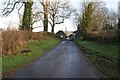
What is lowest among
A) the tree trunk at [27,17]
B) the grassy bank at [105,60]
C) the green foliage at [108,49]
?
the grassy bank at [105,60]

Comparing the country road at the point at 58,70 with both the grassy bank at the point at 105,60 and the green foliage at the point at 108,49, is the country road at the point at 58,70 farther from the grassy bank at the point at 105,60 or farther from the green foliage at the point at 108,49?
the green foliage at the point at 108,49

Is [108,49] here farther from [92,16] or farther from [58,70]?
[92,16]

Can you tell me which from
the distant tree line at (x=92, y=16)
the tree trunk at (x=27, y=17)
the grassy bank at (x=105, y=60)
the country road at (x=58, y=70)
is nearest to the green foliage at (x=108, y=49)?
the grassy bank at (x=105, y=60)

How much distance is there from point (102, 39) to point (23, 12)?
14.8 m

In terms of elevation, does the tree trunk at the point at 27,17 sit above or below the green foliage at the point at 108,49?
→ above

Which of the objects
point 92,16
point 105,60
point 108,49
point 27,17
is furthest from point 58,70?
point 92,16

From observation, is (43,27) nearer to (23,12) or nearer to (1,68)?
(23,12)

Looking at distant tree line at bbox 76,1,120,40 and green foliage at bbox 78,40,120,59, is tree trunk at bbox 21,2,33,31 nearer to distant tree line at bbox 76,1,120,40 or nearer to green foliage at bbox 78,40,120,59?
green foliage at bbox 78,40,120,59

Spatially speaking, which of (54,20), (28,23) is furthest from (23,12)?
(54,20)

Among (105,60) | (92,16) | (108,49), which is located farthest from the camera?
(92,16)

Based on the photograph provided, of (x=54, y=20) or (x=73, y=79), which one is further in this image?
(x=54, y=20)

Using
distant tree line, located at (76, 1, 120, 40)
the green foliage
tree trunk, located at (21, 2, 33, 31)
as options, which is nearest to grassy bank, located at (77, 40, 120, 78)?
the green foliage

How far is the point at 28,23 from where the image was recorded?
4484 centimetres

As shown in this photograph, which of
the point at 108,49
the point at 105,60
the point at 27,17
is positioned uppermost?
the point at 27,17
